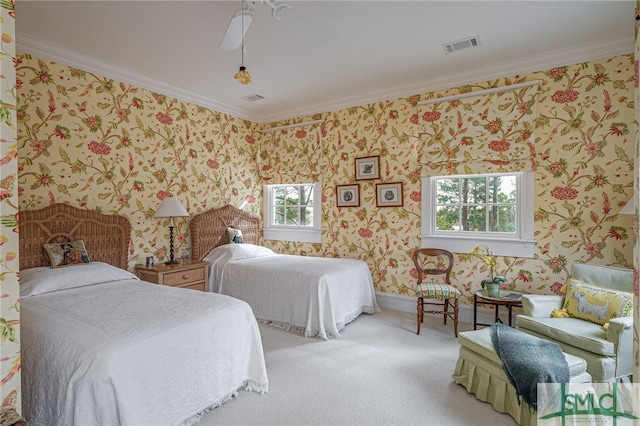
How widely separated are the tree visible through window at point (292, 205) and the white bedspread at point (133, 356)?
284cm

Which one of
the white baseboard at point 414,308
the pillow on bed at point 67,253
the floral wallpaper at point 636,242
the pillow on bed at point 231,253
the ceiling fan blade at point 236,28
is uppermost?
the ceiling fan blade at point 236,28

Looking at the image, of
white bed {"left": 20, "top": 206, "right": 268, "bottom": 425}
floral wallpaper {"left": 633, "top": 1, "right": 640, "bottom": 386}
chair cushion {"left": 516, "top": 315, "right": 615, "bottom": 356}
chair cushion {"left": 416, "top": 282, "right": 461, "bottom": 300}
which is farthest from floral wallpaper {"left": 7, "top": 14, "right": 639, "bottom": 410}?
floral wallpaper {"left": 633, "top": 1, "right": 640, "bottom": 386}

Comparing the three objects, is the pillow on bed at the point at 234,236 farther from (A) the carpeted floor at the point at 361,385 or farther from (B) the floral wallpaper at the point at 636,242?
(B) the floral wallpaper at the point at 636,242

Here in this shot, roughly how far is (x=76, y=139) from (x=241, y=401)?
117 inches

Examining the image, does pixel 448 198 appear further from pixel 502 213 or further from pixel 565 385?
pixel 565 385

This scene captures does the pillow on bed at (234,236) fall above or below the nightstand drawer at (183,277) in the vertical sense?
above

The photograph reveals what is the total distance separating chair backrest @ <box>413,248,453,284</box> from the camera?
3.91 metres

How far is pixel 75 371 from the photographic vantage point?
1636mm

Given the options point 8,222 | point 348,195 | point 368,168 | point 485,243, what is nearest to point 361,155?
point 368,168

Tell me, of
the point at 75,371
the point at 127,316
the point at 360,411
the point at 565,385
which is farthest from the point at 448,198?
the point at 75,371

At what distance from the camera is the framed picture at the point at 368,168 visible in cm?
450

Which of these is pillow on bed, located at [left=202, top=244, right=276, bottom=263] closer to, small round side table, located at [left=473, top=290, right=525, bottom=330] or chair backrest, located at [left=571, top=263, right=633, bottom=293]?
small round side table, located at [left=473, top=290, right=525, bottom=330]

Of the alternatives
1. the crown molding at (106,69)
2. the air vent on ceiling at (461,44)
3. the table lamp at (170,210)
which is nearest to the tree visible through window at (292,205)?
the crown molding at (106,69)

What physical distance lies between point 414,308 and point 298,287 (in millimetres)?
1587
